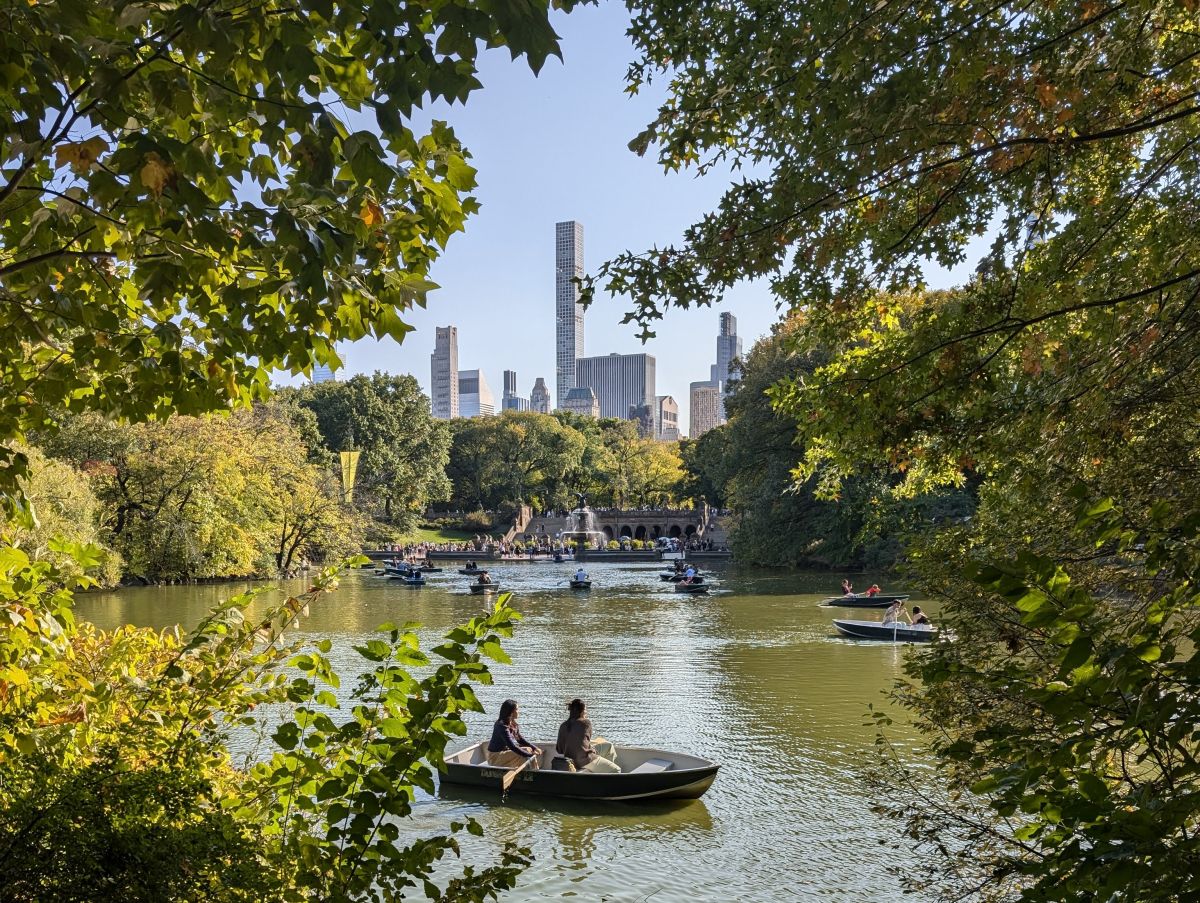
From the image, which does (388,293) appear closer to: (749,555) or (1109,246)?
(1109,246)

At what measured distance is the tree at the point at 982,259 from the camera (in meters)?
4.82

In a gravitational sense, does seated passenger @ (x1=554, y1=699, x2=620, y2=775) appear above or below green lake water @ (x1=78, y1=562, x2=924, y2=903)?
above

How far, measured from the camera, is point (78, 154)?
119 inches

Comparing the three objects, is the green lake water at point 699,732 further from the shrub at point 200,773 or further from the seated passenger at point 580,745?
the shrub at point 200,773

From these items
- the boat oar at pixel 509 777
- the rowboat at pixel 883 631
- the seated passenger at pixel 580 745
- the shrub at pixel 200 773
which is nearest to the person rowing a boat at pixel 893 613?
the rowboat at pixel 883 631

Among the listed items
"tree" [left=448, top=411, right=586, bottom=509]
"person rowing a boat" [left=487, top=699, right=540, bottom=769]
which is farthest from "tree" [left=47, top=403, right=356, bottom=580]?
"tree" [left=448, top=411, right=586, bottom=509]

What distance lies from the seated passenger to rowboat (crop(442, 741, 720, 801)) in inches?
10.7

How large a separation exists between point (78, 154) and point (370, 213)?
3.16ft

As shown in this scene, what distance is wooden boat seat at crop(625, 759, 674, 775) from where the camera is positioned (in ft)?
36.2

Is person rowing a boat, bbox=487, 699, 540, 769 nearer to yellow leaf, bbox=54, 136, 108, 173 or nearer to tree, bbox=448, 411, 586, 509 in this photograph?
yellow leaf, bbox=54, 136, 108, 173

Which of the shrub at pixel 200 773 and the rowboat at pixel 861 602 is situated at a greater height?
the shrub at pixel 200 773

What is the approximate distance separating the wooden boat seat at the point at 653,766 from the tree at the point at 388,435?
2400 inches

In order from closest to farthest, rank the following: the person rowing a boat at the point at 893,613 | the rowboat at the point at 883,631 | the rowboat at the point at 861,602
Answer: the rowboat at the point at 883,631, the person rowing a boat at the point at 893,613, the rowboat at the point at 861,602

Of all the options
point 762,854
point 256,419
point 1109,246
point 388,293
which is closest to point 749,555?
point 256,419
